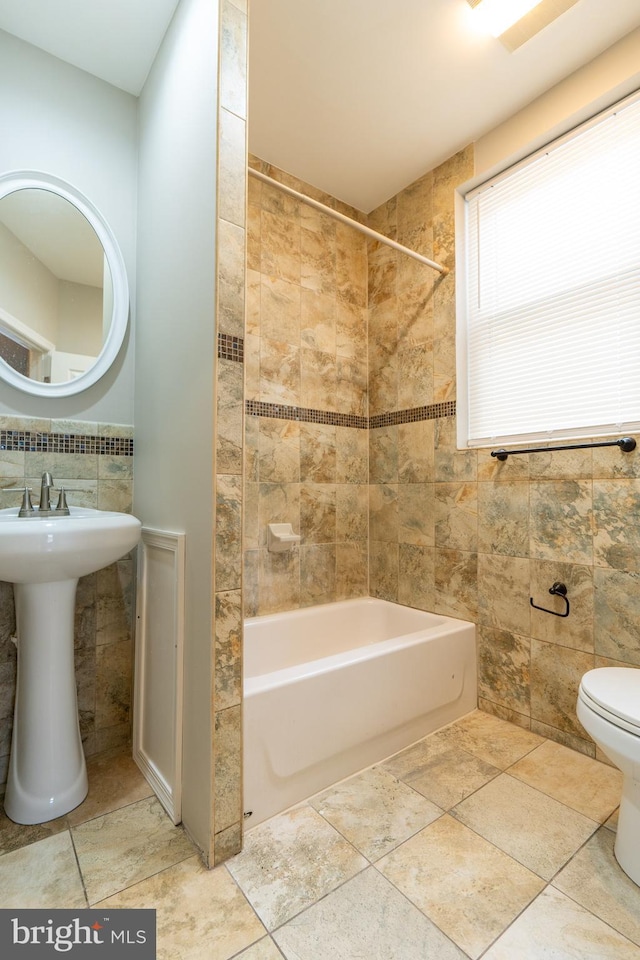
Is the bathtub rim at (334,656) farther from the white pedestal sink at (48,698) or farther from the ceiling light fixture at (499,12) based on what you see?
the ceiling light fixture at (499,12)

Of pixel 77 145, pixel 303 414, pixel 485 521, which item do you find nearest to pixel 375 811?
pixel 485 521

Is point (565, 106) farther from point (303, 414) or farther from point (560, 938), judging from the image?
point (560, 938)

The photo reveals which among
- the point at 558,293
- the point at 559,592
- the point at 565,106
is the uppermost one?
the point at 565,106

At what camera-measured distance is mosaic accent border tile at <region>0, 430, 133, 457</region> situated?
1642mm

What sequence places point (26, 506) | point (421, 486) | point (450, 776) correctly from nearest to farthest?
point (26, 506) < point (450, 776) < point (421, 486)

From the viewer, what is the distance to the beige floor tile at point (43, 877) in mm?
A: 1116

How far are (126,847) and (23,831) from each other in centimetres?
34

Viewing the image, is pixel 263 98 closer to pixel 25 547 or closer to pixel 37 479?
pixel 37 479

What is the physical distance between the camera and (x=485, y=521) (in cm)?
213

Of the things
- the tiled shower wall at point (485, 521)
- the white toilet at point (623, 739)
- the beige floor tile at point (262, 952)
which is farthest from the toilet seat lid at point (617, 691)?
the beige floor tile at point (262, 952)

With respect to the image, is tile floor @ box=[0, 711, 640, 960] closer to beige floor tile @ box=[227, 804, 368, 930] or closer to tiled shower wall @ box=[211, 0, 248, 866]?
beige floor tile @ box=[227, 804, 368, 930]

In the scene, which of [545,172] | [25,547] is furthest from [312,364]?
[25,547]

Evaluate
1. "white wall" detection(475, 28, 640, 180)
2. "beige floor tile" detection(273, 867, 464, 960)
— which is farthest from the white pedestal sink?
"white wall" detection(475, 28, 640, 180)

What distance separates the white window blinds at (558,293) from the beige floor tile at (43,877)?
6.95 ft
